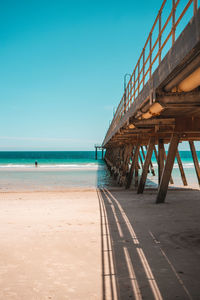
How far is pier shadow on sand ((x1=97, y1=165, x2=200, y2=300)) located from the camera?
3137 mm

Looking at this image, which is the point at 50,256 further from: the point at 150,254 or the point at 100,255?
the point at 150,254

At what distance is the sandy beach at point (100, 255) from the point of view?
315 cm

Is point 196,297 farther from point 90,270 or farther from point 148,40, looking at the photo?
point 148,40

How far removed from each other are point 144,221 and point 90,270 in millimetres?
2907

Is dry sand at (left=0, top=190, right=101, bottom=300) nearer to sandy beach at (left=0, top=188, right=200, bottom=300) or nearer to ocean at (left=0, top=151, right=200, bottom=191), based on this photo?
sandy beach at (left=0, top=188, right=200, bottom=300)

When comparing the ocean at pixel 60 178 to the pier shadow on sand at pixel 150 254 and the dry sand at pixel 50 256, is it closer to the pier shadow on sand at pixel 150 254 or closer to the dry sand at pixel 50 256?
the dry sand at pixel 50 256

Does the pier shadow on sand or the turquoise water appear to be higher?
the pier shadow on sand

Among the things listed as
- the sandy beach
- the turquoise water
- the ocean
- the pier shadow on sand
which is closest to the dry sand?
the sandy beach

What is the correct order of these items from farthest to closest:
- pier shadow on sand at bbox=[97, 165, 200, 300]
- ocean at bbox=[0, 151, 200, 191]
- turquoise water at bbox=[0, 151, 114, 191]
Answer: turquoise water at bbox=[0, 151, 114, 191] → ocean at bbox=[0, 151, 200, 191] → pier shadow on sand at bbox=[97, 165, 200, 300]

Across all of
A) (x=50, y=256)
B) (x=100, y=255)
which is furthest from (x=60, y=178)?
(x=100, y=255)

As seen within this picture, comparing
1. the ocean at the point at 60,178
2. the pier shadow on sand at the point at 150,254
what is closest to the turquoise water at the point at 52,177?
the ocean at the point at 60,178

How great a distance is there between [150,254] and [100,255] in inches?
32.0

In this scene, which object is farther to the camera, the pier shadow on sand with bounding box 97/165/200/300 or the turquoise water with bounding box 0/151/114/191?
the turquoise water with bounding box 0/151/114/191

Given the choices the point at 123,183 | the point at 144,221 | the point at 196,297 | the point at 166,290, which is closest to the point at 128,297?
the point at 166,290
